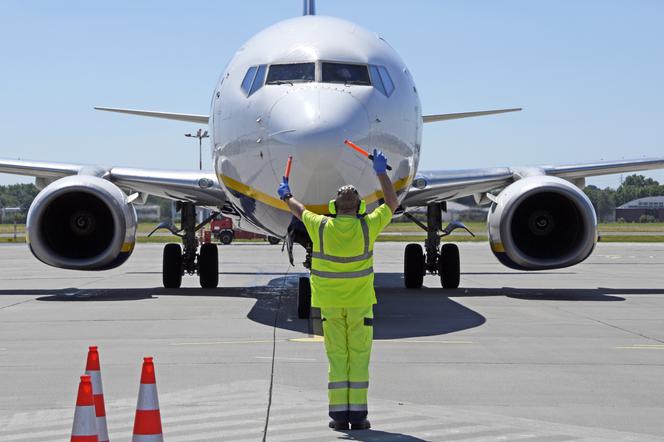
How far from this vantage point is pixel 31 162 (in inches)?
665

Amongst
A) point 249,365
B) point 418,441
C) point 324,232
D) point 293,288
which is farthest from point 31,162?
point 418,441

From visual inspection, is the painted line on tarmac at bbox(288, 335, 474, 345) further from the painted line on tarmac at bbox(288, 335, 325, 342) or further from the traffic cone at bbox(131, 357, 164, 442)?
the traffic cone at bbox(131, 357, 164, 442)

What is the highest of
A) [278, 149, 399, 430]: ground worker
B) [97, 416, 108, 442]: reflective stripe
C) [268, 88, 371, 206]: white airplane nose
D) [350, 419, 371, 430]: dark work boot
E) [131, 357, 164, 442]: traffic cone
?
[268, 88, 371, 206]: white airplane nose

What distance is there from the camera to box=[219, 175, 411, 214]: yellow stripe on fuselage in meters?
9.93

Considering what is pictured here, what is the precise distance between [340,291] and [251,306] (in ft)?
24.4

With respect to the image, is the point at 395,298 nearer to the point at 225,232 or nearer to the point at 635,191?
the point at 225,232

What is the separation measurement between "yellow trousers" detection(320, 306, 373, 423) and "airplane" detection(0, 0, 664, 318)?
3.56m

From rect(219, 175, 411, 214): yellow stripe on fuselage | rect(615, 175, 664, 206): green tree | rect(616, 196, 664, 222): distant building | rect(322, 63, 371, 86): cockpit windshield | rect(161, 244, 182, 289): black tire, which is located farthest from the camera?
rect(615, 175, 664, 206): green tree

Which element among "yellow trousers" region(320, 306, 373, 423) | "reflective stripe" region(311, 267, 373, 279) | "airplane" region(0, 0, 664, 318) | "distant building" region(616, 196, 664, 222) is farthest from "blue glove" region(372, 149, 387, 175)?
"distant building" region(616, 196, 664, 222)

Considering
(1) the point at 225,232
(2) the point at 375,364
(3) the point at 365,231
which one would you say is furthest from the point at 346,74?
(1) the point at 225,232

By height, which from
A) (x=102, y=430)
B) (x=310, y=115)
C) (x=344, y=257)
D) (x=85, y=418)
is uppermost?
(x=310, y=115)

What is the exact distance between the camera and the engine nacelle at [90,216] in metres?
14.7

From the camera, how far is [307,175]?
9.70 m

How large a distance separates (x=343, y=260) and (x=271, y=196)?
4.50 metres
